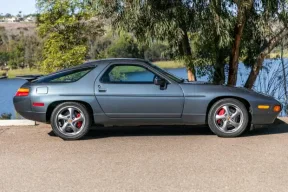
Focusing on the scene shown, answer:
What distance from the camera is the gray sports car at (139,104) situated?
25.1 feet

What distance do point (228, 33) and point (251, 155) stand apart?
12.9 ft

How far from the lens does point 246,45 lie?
10938 mm

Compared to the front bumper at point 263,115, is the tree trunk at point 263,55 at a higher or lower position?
higher

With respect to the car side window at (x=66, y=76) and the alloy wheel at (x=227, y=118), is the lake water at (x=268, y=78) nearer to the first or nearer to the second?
the alloy wheel at (x=227, y=118)

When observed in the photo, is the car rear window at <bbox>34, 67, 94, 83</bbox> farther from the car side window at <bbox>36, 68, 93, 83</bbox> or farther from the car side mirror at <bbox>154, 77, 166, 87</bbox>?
the car side mirror at <bbox>154, 77, 166, 87</bbox>

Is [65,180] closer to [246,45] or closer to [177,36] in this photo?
[177,36]

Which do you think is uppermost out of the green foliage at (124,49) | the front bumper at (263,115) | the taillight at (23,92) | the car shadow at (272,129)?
the green foliage at (124,49)

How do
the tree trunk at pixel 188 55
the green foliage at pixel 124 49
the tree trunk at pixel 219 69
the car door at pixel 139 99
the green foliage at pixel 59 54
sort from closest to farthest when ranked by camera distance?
the car door at pixel 139 99 < the tree trunk at pixel 188 55 < the tree trunk at pixel 219 69 < the green foliage at pixel 124 49 < the green foliage at pixel 59 54

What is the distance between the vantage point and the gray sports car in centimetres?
764

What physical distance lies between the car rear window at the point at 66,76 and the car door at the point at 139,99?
13.1 inches

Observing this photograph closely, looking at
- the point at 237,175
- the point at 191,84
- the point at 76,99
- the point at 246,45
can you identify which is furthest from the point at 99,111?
the point at 246,45

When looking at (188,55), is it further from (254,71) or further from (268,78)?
(268,78)

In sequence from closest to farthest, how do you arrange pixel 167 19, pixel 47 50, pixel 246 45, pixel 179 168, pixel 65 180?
pixel 65 180 < pixel 179 168 < pixel 167 19 < pixel 246 45 < pixel 47 50

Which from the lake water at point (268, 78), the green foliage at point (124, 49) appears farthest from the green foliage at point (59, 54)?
the lake water at point (268, 78)
